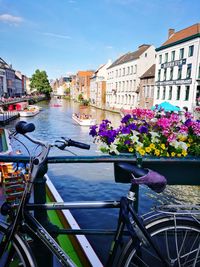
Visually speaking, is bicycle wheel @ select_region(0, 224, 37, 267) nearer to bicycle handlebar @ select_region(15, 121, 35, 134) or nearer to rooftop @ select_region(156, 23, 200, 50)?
bicycle handlebar @ select_region(15, 121, 35, 134)

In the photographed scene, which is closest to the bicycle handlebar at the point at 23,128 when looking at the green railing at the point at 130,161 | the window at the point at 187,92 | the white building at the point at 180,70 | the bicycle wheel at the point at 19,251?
the green railing at the point at 130,161

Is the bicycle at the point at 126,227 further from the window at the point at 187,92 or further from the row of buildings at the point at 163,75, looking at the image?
the window at the point at 187,92

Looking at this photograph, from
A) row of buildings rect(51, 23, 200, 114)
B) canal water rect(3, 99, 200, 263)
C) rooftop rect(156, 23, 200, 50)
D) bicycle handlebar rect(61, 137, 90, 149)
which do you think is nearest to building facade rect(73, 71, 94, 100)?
row of buildings rect(51, 23, 200, 114)

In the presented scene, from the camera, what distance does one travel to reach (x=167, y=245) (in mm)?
1757

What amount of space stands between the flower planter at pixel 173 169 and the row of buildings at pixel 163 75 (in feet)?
42.2

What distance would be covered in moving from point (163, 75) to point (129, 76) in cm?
1340

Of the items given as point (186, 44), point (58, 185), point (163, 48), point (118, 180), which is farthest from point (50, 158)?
point (163, 48)

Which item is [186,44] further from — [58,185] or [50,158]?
[50,158]

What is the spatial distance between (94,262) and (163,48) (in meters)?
34.8

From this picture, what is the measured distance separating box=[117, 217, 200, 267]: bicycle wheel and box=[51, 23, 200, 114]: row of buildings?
13470 mm

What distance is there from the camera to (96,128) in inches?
123

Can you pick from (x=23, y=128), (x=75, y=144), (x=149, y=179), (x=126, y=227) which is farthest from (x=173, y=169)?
(x=23, y=128)

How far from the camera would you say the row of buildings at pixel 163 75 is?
90.3 ft

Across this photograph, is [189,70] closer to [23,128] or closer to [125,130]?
[125,130]
